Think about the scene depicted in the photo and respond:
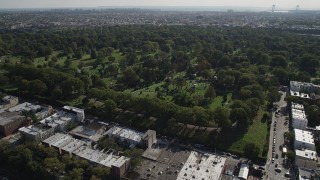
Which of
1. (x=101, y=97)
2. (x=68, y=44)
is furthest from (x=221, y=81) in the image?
(x=68, y=44)

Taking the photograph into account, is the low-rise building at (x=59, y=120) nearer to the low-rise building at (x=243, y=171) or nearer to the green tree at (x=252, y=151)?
the low-rise building at (x=243, y=171)

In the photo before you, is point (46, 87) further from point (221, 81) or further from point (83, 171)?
point (221, 81)

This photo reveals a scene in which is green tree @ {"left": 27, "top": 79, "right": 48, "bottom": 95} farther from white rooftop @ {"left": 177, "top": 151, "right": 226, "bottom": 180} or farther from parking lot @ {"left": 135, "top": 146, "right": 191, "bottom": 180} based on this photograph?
white rooftop @ {"left": 177, "top": 151, "right": 226, "bottom": 180}

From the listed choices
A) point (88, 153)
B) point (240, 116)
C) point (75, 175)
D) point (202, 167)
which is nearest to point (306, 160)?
point (240, 116)

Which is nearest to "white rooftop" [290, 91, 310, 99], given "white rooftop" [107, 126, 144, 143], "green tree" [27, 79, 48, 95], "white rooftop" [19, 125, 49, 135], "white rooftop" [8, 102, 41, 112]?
"white rooftop" [107, 126, 144, 143]

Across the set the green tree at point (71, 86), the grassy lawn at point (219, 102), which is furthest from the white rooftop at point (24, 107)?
the grassy lawn at point (219, 102)
